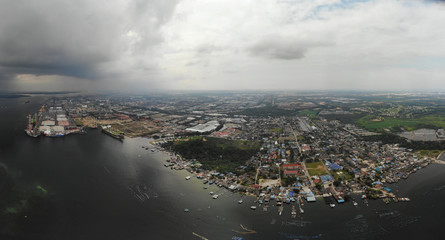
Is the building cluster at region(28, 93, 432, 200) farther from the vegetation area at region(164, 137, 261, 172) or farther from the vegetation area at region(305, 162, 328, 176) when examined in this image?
the vegetation area at region(164, 137, 261, 172)

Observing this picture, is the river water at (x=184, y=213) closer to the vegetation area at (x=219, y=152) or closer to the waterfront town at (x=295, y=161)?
the waterfront town at (x=295, y=161)

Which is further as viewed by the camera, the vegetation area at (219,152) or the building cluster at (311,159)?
the vegetation area at (219,152)

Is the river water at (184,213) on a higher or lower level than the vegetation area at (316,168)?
lower

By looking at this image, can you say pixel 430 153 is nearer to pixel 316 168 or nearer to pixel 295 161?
pixel 316 168

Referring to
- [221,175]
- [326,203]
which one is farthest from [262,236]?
[221,175]

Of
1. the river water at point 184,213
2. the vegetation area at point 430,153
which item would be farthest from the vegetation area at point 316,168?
the vegetation area at point 430,153

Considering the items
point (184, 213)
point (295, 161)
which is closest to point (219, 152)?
point (295, 161)

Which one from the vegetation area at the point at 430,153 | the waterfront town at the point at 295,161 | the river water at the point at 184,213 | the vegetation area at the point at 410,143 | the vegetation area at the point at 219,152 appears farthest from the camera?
the vegetation area at the point at 410,143
